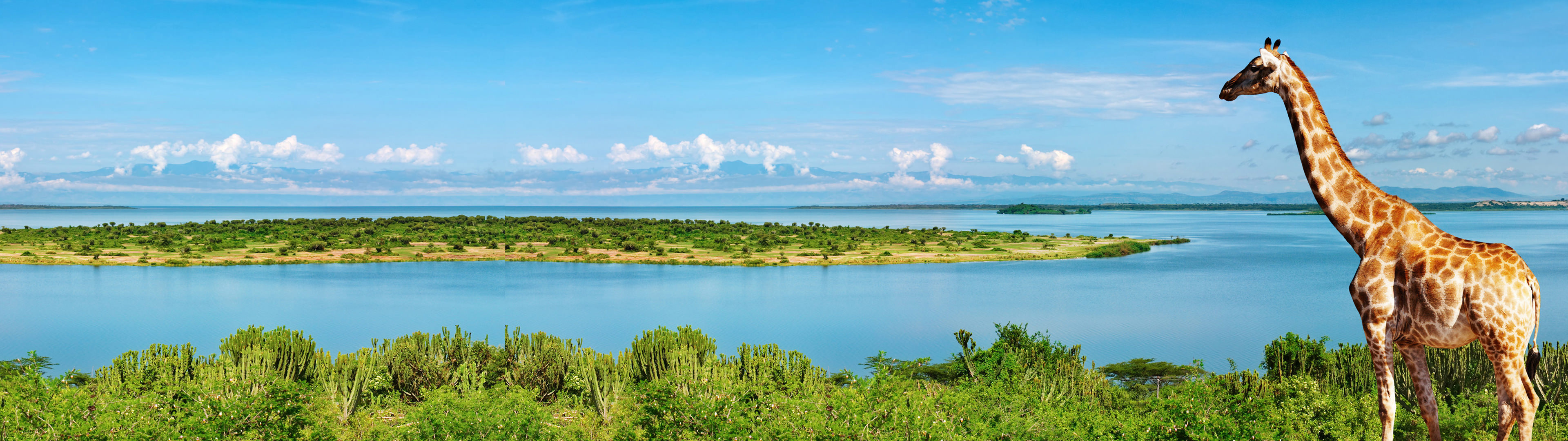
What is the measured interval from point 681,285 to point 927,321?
704 inches

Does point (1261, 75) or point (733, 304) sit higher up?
point (1261, 75)

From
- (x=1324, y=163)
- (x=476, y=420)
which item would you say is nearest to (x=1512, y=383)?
(x=1324, y=163)

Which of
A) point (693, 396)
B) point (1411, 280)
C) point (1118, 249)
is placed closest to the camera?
point (1411, 280)

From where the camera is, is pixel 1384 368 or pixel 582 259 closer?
pixel 1384 368

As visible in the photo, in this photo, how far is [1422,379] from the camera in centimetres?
708

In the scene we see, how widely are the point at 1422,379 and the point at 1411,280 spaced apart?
92cm

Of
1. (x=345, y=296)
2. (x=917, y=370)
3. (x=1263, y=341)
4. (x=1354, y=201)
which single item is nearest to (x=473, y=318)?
(x=345, y=296)

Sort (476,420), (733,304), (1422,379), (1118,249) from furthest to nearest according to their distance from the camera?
(1118,249) → (733,304) → (476,420) → (1422,379)

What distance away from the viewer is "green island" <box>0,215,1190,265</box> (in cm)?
6406

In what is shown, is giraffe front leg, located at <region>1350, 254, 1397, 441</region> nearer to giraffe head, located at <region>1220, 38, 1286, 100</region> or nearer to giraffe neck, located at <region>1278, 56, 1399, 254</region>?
giraffe neck, located at <region>1278, 56, 1399, 254</region>

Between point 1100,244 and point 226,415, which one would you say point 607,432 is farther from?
→ point 1100,244

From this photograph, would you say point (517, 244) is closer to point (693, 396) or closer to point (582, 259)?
point (582, 259)

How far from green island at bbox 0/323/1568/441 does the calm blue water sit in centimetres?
1173

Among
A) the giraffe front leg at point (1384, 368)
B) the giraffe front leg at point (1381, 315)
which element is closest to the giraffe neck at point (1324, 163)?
the giraffe front leg at point (1381, 315)
